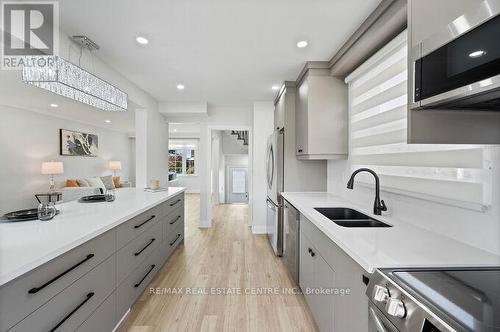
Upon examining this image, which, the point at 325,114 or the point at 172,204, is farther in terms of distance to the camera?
the point at 172,204

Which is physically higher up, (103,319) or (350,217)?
(350,217)

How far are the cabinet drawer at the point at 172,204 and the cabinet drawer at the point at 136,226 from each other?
196 millimetres

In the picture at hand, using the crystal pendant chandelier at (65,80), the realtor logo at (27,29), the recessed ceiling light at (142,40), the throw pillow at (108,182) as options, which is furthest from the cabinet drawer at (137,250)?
the throw pillow at (108,182)

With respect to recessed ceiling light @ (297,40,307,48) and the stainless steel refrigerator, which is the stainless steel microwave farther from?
the stainless steel refrigerator

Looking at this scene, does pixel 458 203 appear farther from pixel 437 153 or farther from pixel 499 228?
pixel 437 153

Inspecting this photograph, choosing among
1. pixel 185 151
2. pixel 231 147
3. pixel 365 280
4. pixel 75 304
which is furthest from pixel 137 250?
pixel 185 151

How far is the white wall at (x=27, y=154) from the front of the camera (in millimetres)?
4324

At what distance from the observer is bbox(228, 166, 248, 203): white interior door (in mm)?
8398

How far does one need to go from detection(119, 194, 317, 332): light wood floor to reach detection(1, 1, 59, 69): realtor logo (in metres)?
2.32

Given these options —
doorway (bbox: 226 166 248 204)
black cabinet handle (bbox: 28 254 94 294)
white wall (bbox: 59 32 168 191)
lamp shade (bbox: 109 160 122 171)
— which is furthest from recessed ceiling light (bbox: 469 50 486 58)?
lamp shade (bbox: 109 160 122 171)

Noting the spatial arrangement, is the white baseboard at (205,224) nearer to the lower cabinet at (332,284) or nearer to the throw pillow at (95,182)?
the lower cabinet at (332,284)

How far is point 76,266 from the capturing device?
3.85ft

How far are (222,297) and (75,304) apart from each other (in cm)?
127

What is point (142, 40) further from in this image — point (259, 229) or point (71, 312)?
point (259, 229)
